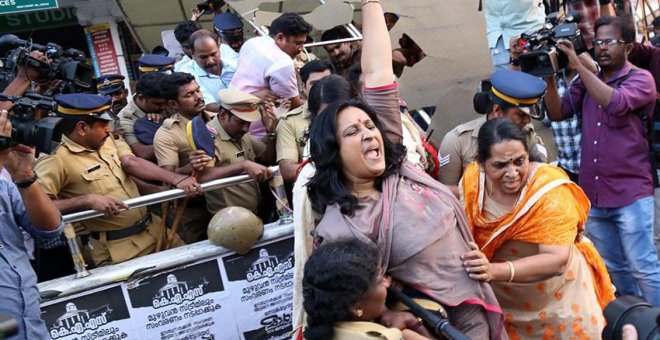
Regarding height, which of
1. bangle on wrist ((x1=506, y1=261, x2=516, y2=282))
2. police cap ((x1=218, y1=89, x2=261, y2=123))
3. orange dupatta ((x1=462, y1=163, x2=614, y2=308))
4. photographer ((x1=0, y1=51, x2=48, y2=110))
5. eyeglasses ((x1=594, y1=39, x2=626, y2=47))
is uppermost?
photographer ((x1=0, y1=51, x2=48, y2=110))

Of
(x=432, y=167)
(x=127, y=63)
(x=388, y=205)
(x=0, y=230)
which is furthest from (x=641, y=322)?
(x=127, y=63)

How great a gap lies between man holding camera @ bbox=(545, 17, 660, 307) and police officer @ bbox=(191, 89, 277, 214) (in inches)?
74.5

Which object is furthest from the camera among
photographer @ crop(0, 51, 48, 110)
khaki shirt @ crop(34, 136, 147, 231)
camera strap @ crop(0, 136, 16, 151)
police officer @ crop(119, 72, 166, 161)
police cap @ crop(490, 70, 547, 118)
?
police officer @ crop(119, 72, 166, 161)

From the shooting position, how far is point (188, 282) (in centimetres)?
331

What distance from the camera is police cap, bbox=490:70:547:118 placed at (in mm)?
3340

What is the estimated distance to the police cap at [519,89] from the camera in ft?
11.0

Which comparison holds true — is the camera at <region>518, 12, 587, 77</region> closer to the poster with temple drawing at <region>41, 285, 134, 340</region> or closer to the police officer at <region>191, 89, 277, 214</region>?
the police officer at <region>191, 89, 277, 214</region>

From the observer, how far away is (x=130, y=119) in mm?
4383

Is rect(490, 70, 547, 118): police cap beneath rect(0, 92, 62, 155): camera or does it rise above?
beneath

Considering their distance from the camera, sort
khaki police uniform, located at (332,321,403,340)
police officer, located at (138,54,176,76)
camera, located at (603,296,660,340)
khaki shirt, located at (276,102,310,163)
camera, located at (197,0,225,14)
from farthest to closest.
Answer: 1. camera, located at (197,0,225,14)
2. police officer, located at (138,54,176,76)
3. khaki shirt, located at (276,102,310,163)
4. khaki police uniform, located at (332,321,403,340)
5. camera, located at (603,296,660,340)

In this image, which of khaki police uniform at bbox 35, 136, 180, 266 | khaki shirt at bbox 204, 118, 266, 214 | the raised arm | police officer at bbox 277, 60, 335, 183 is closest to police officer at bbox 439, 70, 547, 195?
police officer at bbox 277, 60, 335, 183

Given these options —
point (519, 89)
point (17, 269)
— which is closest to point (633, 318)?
point (519, 89)

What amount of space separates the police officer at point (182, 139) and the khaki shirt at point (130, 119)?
1.35ft

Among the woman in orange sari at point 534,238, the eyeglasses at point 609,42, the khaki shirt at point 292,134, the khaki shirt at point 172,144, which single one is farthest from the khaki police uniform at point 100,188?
the eyeglasses at point 609,42
